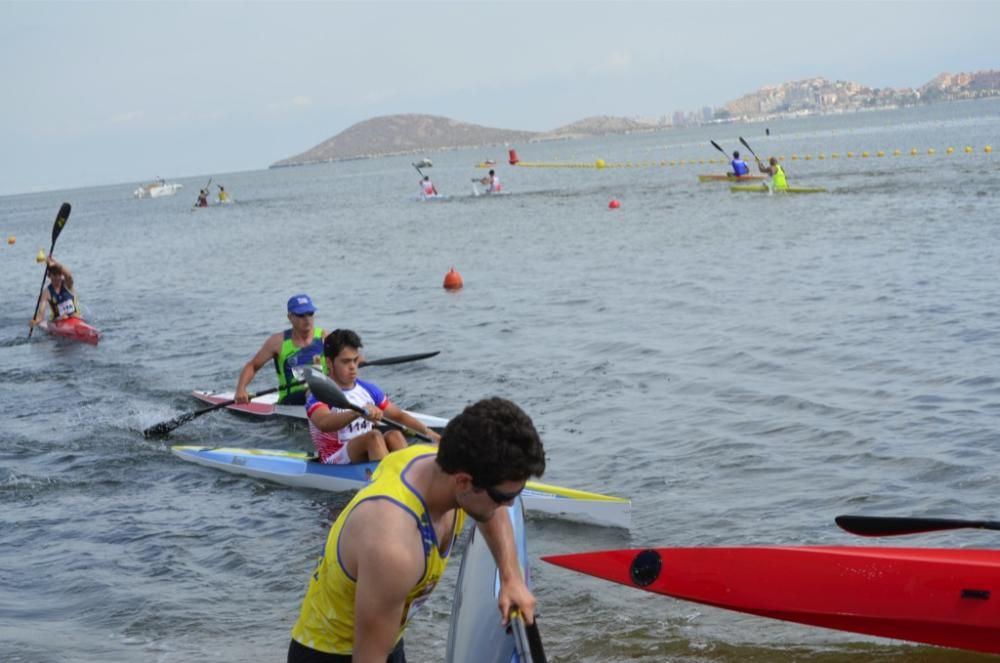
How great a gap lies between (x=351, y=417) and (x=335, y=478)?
1463 millimetres

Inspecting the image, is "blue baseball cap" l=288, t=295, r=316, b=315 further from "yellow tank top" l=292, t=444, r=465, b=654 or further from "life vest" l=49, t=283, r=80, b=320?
"life vest" l=49, t=283, r=80, b=320

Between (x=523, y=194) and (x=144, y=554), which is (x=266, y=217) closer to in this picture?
(x=523, y=194)

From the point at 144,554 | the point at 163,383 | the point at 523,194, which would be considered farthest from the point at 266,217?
the point at 144,554

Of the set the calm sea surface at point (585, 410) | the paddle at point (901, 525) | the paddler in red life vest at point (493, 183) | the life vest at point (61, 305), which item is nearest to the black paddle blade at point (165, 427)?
the calm sea surface at point (585, 410)

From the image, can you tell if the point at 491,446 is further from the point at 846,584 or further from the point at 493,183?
the point at 493,183

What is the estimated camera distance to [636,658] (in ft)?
21.6

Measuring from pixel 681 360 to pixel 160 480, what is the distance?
6790 millimetres

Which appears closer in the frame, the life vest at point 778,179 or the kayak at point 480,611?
the kayak at point 480,611

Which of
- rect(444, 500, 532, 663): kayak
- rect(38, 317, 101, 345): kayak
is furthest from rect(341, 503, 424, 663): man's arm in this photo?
rect(38, 317, 101, 345): kayak

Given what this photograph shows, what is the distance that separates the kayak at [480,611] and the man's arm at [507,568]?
0.19 m

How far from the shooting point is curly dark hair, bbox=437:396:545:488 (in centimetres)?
311

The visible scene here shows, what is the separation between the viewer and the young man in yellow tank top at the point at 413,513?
3129 millimetres

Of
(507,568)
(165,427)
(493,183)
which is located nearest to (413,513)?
(507,568)

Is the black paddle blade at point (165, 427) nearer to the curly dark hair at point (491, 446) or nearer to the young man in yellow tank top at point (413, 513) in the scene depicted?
the young man in yellow tank top at point (413, 513)
